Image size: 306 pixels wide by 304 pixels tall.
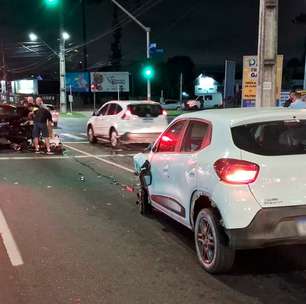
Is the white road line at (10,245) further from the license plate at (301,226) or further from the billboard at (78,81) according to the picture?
the billboard at (78,81)

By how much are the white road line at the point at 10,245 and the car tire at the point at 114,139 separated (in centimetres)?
1103

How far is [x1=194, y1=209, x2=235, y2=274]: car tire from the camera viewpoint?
558 centimetres

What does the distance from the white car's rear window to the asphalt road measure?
1.25 m

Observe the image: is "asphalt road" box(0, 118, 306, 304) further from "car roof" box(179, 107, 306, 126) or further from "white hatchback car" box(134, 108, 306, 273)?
"car roof" box(179, 107, 306, 126)

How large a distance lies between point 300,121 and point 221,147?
91 centimetres

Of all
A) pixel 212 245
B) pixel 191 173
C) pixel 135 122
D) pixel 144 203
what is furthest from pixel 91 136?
pixel 212 245

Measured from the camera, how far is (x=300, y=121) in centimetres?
590

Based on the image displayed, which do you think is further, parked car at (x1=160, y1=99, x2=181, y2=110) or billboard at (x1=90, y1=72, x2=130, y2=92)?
billboard at (x1=90, y1=72, x2=130, y2=92)

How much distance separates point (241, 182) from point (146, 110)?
45.8ft

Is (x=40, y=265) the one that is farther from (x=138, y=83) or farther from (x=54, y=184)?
(x=138, y=83)

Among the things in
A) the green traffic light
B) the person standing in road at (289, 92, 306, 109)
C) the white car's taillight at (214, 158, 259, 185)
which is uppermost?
the green traffic light

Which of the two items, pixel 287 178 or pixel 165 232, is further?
pixel 165 232

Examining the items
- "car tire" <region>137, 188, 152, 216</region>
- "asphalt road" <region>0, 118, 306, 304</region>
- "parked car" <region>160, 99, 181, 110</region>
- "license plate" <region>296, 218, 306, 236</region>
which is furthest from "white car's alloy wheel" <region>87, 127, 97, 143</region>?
"parked car" <region>160, 99, 181, 110</region>

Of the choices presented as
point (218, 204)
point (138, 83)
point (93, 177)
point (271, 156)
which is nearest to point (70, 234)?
point (218, 204)
